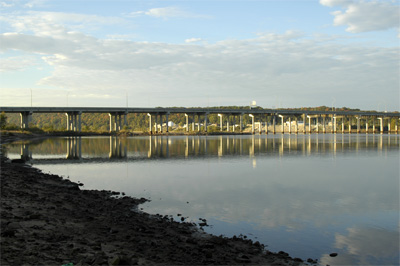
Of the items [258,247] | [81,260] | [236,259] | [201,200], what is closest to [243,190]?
[201,200]

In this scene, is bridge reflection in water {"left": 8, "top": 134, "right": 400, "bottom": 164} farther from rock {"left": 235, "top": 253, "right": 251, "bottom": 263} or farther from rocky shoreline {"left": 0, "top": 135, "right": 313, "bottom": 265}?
rock {"left": 235, "top": 253, "right": 251, "bottom": 263}

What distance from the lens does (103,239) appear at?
45.0 ft

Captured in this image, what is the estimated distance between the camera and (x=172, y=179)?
34375mm

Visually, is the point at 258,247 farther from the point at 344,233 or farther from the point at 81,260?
the point at 81,260

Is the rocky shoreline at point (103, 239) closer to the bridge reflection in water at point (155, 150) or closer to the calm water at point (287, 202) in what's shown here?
the calm water at point (287, 202)

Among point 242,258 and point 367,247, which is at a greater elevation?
point 242,258

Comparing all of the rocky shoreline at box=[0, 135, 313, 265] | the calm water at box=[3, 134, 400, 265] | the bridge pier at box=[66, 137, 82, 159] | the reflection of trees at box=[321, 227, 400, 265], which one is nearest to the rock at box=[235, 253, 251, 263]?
the rocky shoreline at box=[0, 135, 313, 265]

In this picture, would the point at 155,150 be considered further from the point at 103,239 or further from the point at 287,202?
the point at 103,239

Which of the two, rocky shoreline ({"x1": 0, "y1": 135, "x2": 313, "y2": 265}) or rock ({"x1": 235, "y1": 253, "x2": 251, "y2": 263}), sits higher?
rocky shoreline ({"x1": 0, "y1": 135, "x2": 313, "y2": 265})

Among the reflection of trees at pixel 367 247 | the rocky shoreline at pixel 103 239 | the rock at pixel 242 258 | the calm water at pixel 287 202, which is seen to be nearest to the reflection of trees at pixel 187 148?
the calm water at pixel 287 202

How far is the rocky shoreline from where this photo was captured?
36.5ft

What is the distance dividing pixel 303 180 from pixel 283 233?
18324 mm

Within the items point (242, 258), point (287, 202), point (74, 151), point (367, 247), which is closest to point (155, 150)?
point (74, 151)

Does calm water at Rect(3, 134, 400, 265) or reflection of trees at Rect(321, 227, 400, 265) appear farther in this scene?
calm water at Rect(3, 134, 400, 265)
